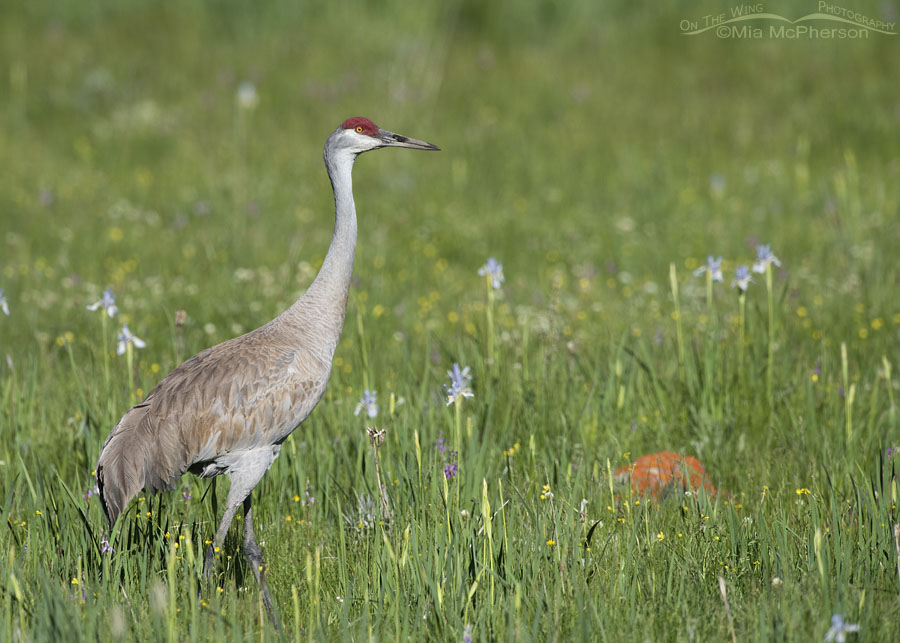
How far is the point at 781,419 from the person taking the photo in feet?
17.3

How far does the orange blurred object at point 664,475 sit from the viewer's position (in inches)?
171

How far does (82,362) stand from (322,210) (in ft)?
11.6

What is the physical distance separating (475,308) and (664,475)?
288cm

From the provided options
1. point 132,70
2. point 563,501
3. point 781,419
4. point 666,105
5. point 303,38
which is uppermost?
point 303,38

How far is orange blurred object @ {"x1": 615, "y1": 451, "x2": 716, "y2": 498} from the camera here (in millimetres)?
4348

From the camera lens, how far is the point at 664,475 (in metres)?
4.62

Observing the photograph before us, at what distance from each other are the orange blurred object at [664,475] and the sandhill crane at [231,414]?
1511 millimetres

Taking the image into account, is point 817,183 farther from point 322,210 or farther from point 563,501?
point 563,501

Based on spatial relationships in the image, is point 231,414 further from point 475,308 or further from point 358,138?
point 475,308

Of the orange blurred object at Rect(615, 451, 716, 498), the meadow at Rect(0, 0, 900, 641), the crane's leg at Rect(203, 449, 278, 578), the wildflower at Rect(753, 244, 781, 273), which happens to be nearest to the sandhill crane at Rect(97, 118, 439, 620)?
the crane's leg at Rect(203, 449, 278, 578)

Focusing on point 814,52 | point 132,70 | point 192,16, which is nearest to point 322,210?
point 132,70

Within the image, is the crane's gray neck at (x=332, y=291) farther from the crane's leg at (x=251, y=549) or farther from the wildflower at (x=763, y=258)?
the wildflower at (x=763, y=258)

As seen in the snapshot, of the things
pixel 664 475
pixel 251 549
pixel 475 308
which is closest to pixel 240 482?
pixel 251 549

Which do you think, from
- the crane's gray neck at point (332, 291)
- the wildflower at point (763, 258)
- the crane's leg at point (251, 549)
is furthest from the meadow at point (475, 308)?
the crane's gray neck at point (332, 291)
